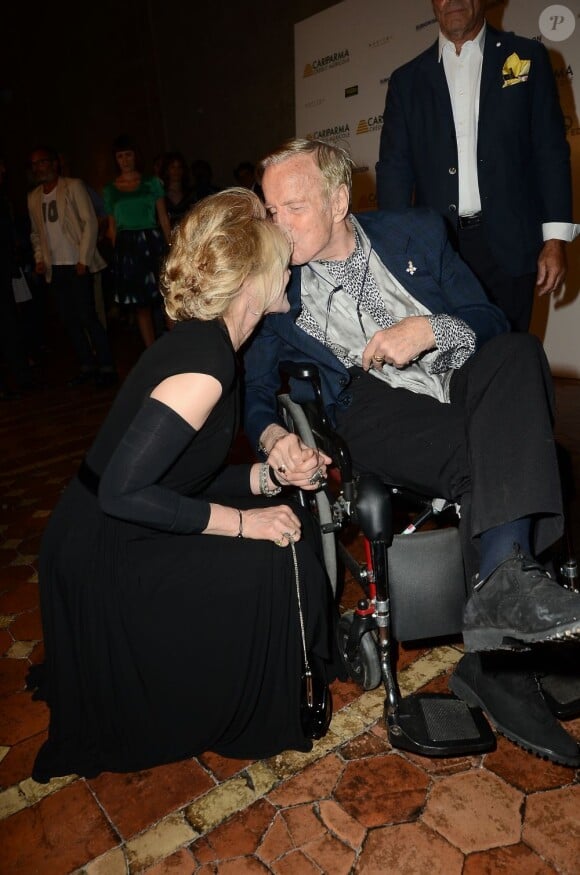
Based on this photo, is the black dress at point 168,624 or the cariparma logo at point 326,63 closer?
the black dress at point 168,624

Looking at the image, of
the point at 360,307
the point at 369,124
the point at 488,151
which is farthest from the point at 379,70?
the point at 360,307

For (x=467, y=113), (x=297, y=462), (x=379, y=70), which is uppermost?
(x=379, y=70)

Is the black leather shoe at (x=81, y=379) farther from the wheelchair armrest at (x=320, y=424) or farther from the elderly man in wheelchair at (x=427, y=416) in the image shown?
the wheelchair armrest at (x=320, y=424)

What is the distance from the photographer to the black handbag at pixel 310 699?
1.54 meters

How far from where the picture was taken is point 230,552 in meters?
1.52

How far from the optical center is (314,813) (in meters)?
1.46

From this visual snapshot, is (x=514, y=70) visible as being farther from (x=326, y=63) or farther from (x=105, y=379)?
(x=105, y=379)

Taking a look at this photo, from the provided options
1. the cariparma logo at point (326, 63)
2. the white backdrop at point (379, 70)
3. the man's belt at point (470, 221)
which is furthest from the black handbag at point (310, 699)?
the cariparma logo at point (326, 63)

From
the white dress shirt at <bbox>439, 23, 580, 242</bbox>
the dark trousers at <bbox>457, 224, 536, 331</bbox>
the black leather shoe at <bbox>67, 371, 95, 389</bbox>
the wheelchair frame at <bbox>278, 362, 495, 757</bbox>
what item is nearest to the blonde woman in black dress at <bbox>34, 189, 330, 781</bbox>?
the wheelchair frame at <bbox>278, 362, 495, 757</bbox>

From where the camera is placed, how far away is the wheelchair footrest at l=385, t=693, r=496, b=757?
150cm

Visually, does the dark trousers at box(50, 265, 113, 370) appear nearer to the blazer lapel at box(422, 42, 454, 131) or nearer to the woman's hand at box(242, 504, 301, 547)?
the blazer lapel at box(422, 42, 454, 131)

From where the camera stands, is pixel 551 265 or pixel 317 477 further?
pixel 551 265

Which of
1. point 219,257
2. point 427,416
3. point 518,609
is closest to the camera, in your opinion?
point 518,609

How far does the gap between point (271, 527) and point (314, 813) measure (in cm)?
66
